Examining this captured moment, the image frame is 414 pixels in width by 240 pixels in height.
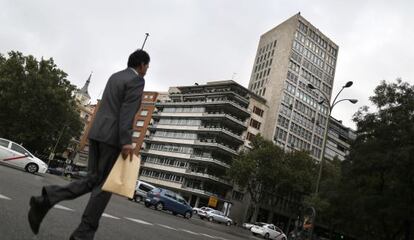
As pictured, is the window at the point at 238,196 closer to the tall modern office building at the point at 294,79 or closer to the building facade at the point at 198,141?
the building facade at the point at 198,141

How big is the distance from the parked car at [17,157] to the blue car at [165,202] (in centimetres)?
690

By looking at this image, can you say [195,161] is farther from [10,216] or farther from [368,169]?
[10,216]

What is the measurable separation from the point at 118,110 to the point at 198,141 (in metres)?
75.7

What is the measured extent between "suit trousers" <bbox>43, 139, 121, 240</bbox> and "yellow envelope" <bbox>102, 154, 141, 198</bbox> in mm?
128

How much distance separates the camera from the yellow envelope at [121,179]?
12.4ft

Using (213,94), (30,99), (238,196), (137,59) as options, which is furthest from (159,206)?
(213,94)

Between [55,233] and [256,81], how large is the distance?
9474 cm

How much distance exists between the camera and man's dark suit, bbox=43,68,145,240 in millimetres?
3832

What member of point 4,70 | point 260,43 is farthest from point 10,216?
point 260,43

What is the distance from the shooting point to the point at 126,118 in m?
3.89

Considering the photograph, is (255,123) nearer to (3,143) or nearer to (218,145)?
(218,145)

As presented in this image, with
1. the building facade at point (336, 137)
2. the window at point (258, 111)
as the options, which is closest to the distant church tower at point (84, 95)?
the window at point (258, 111)

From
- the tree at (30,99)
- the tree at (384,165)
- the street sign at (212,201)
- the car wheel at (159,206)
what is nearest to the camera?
the tree at (384,165)

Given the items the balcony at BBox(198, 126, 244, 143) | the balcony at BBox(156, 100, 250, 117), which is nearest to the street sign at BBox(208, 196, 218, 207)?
the balcony at BBox(198, 126, 244, 143)
